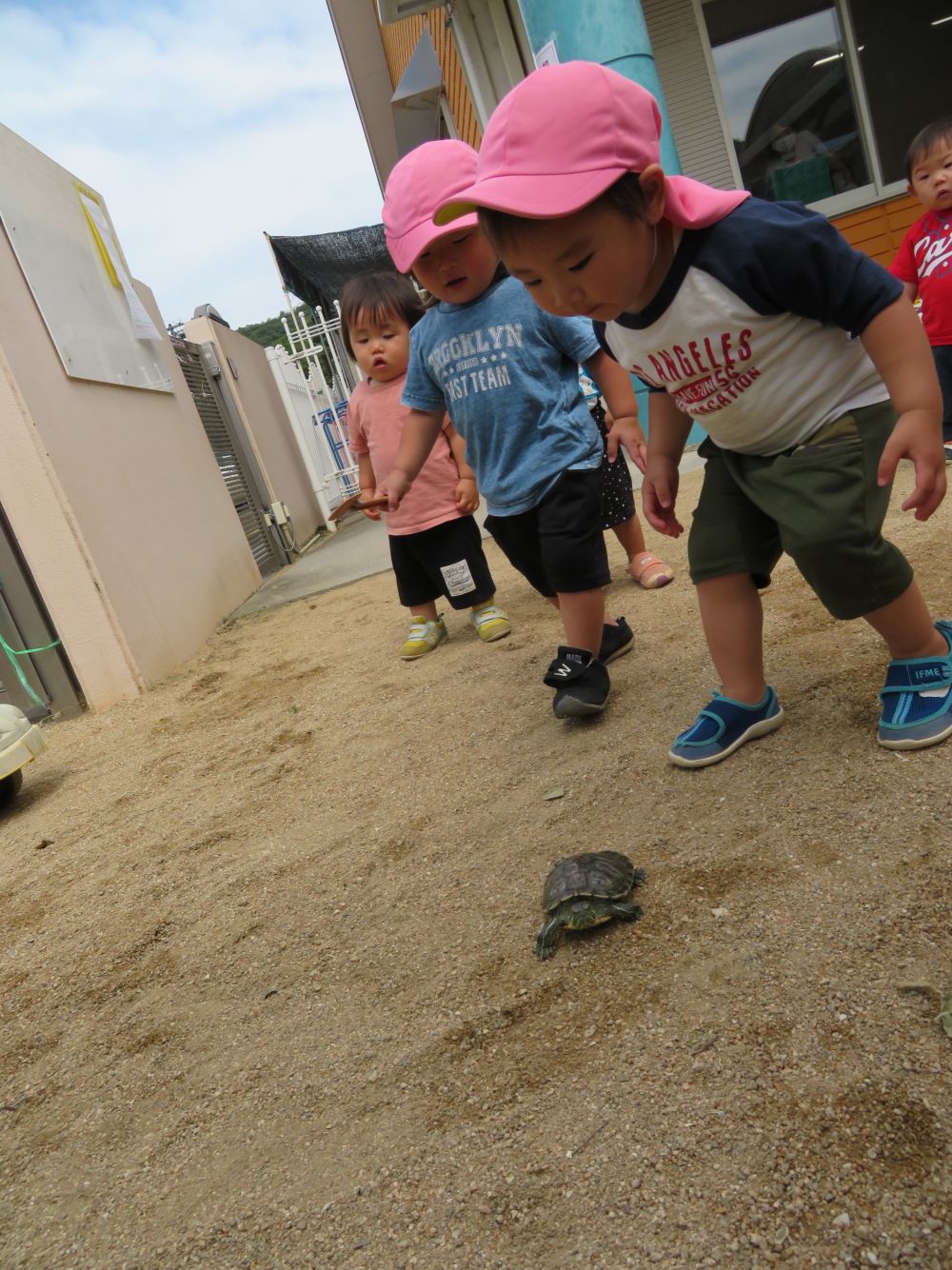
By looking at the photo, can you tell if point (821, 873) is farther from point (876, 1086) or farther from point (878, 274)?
point (878, 274)

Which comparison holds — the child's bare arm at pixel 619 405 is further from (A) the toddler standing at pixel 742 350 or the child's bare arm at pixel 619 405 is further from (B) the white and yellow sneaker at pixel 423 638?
(B) the white and yellow sneaker at pixel 423 638

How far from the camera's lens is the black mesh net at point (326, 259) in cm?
1301

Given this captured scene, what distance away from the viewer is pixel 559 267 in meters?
1.46

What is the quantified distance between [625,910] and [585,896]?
0.07m

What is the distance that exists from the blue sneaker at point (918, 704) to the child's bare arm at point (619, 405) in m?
0.74

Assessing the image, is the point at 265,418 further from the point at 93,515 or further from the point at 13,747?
the point at 13,747

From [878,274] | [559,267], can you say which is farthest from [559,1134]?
[878,274]

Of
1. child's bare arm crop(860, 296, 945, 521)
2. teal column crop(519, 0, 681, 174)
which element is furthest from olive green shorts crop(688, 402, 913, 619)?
teal column crop(519, 0, 681, 174)

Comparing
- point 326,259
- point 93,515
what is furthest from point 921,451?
point 326,259

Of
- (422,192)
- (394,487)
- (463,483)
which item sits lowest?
(463,483)

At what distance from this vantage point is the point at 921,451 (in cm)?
143

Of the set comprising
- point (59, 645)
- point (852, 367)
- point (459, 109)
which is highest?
point (459, 109)

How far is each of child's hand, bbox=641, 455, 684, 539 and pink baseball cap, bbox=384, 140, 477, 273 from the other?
0.81 meters

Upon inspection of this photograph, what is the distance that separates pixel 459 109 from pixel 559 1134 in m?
8.70
